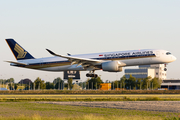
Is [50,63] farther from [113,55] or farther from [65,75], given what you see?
[65,75]

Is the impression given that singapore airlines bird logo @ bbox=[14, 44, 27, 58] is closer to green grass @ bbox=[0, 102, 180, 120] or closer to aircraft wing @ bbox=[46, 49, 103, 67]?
aircraft wing @ bbox=[46, 49, 103, 67]

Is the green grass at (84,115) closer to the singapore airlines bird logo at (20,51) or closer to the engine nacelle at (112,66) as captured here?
the engine nacelle at (112,66)

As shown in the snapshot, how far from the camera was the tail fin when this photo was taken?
198ft

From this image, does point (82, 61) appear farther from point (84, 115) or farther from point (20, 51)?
point (84, 115)

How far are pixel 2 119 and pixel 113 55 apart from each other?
3195cm

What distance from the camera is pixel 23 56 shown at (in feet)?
199

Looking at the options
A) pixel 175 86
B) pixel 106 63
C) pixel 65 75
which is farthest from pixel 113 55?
pixel 175 86

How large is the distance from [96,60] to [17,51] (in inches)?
804

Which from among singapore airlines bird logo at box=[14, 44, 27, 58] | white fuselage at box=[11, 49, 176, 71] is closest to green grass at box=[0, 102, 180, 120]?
white fuselage at box=[11, 49, 176, 71]

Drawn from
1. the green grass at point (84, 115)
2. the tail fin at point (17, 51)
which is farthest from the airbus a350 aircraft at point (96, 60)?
the green grass at point (84, 115)

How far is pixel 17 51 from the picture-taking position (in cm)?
6166

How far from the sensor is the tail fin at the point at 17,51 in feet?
198

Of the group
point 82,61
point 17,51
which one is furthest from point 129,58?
point 17,51

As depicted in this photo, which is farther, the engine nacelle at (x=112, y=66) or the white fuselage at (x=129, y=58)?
the engine nacelle at (x=112, y=66)
